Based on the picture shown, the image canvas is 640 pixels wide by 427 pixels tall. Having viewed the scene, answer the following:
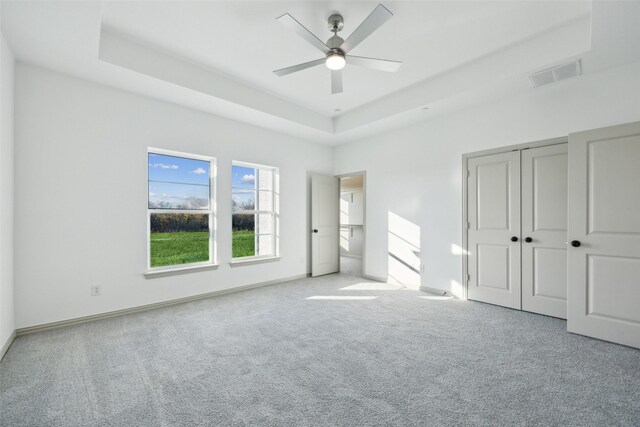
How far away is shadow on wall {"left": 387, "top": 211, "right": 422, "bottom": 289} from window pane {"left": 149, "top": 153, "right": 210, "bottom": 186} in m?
3.34

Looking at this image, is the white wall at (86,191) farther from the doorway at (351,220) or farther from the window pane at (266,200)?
the doorway at (351,220)

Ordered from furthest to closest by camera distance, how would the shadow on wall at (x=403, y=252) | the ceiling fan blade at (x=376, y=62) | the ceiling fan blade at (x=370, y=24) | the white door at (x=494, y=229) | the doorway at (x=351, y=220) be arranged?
the doorway at (x=351, y=220) → the shadow on wall at (x=403, y=252) → the white door at (x=494, y=229) → the ceiling fan blade at (x=376, y=62) → the ceiling fan blade at (x=370, y=24)

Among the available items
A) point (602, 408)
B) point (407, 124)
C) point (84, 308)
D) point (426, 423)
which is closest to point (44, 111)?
point (84, 308)

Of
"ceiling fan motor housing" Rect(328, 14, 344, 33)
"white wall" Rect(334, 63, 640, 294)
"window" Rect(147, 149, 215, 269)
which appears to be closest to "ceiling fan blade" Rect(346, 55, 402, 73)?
"ceiling fan motor housing" Rect(328, 14, 344, 33)

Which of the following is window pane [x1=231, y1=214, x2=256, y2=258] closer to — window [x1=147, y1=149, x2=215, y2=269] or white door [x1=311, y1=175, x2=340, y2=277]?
window [x1=147, y1=149, x2=215, y2=269]

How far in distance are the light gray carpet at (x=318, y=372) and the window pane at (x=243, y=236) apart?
162 centimetres

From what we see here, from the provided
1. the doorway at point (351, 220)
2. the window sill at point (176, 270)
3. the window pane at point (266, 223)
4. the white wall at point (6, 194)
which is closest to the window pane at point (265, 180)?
the window pane at point (266, 223)

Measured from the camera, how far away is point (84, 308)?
3283 millimetres

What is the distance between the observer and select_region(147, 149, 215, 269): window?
13.3 feet

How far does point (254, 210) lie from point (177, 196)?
51.4 inches

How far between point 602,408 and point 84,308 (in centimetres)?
479

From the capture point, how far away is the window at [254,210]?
195 inches

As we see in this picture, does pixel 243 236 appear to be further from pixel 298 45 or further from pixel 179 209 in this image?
pixel 298 45

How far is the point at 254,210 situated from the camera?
511cm
